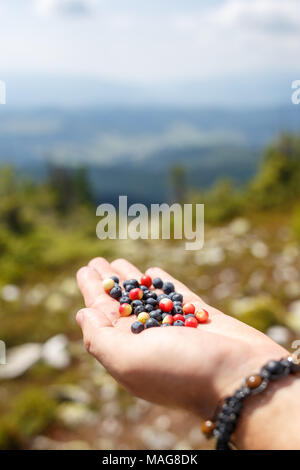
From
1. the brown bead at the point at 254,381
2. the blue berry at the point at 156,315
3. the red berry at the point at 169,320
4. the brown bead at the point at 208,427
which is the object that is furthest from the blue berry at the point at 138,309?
the brown bead at the point at 254,381

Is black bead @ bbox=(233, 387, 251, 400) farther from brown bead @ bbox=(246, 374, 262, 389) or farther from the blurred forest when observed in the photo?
the blurred forest

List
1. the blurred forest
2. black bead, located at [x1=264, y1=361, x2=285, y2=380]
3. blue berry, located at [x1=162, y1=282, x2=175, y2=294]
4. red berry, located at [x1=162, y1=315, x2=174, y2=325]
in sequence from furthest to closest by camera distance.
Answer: the blurred forest < blue berry, located at [x1=162, y1=282, x2=175, y2=294] < red berry, located at [x1=162, y1=315, x2=174, y2=325] < black bead, located at [x1=264, y1=361, x2=285, y2=380]

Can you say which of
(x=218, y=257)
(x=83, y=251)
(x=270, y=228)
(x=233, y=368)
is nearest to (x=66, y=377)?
(x=233, y=368)

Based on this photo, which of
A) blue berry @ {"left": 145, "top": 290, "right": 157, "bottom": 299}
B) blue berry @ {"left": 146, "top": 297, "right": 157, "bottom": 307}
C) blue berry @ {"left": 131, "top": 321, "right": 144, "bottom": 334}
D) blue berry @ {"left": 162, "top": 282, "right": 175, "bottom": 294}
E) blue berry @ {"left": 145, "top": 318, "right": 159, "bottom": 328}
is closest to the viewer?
blue berry @ {"left": 131, "top": 321, "right": 144, "bottom": 334}

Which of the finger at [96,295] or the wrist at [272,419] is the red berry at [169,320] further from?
the wrist at [272,419]

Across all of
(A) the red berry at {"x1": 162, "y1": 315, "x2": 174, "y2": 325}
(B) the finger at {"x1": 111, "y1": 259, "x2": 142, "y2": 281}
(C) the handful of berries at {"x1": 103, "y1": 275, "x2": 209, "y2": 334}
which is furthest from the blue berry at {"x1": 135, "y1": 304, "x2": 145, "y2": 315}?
(B) the finger at {"x1": 111, "y1": 259, "x2": 142, "y2": 281}

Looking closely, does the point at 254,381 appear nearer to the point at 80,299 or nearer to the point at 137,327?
the point at 137,327

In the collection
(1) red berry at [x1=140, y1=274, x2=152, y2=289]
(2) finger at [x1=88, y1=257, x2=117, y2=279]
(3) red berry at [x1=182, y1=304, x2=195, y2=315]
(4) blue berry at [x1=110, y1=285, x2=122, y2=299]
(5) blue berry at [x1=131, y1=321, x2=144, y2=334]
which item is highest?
(2) finger at [x1=88, y1=257, x2=117, y2=279]
